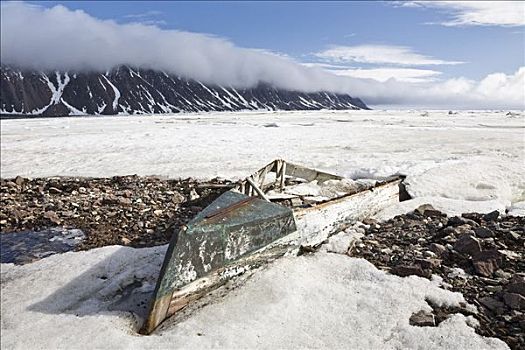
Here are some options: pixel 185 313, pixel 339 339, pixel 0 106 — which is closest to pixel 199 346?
pixel 185 313

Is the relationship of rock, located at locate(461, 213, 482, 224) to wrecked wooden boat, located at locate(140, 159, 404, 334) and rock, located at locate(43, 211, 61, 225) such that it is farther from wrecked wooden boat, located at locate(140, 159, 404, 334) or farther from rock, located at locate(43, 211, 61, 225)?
rock, located at locate(43, 211, 61, 225)

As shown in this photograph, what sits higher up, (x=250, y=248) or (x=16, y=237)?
(x=250, y=248)

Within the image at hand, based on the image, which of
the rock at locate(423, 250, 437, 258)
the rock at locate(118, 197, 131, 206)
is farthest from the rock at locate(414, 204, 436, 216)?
the rock at locate(118, 197, 131, 206)

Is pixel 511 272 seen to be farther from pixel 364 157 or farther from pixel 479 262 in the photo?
pixel 364 157

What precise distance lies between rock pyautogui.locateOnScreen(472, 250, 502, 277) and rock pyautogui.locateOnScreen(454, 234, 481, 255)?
0.30ft

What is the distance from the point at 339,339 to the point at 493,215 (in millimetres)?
4622

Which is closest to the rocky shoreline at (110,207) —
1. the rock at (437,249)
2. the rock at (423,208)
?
the rock at (437,249)

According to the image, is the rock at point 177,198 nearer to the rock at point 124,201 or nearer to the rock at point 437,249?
the rock at point 124,201

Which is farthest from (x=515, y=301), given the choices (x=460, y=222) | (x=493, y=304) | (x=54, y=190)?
(x=54, y=190)

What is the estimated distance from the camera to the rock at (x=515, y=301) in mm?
4488

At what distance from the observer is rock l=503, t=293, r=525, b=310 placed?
4.49 m

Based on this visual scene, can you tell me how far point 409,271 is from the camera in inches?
213

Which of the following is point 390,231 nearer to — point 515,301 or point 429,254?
point 429,254

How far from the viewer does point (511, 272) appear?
537cm
